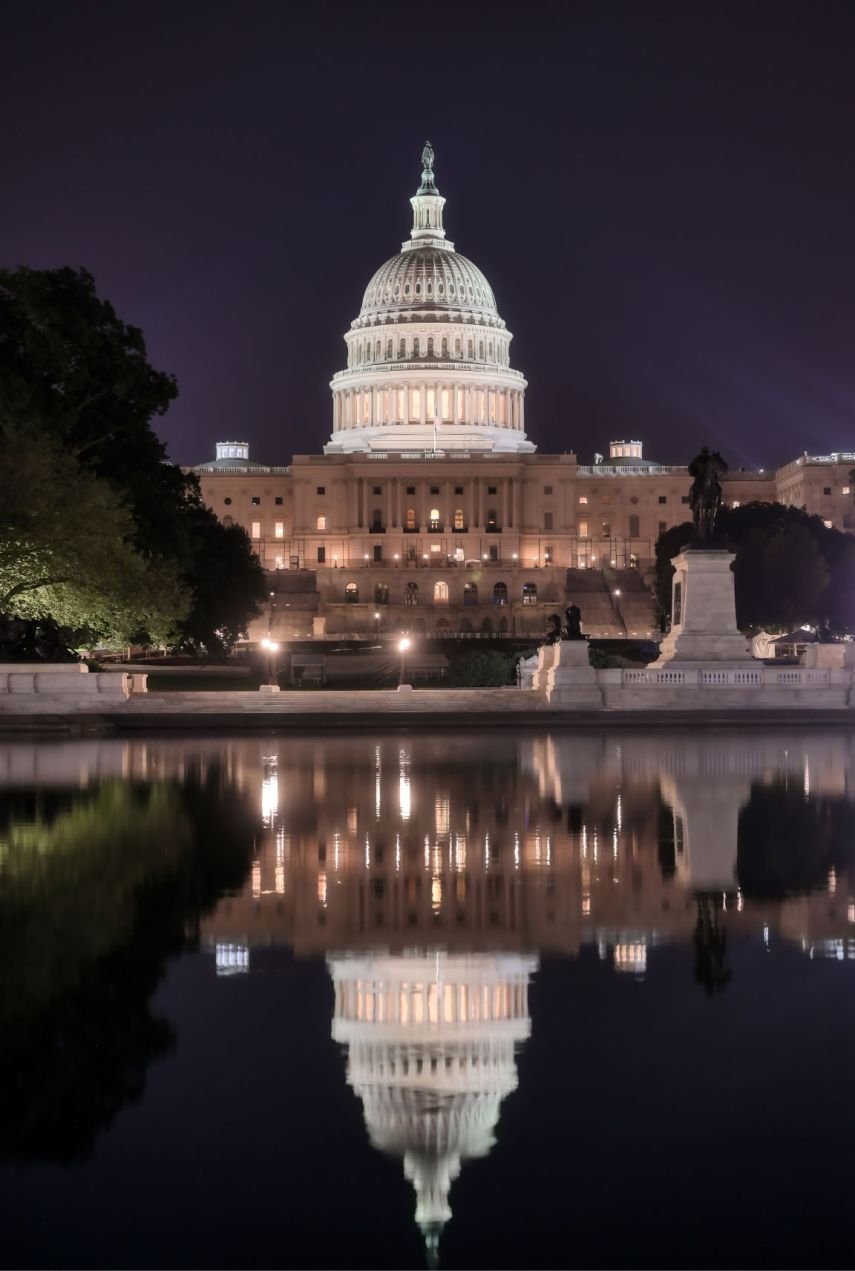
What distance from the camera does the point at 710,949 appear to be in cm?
1358

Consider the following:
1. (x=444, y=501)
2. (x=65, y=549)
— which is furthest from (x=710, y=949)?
(x=444, y=501)

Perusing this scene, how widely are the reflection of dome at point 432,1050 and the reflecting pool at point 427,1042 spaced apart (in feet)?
0.09

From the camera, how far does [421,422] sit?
180m

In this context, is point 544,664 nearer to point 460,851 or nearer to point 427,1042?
point 460,851

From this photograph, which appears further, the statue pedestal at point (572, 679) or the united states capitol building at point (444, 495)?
the united states capitol building at point (444, 495)

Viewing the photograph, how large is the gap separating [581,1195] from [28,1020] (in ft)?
14.9

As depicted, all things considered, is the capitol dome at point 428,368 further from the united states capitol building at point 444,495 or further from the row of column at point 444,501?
the row of column at point 444,501

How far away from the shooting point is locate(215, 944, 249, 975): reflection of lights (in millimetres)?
12969

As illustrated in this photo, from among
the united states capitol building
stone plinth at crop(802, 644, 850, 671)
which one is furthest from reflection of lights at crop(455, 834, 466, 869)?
the united states capitol building

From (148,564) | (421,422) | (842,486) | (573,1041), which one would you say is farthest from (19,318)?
(421,422)

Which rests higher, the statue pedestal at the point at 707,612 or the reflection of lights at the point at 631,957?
the statue pedestal at the point at 707,612

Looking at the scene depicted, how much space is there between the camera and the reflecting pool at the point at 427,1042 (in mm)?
8055

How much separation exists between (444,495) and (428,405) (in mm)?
21547

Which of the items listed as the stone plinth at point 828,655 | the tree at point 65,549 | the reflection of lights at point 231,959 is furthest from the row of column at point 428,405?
the reflection of lights at point 231,959
